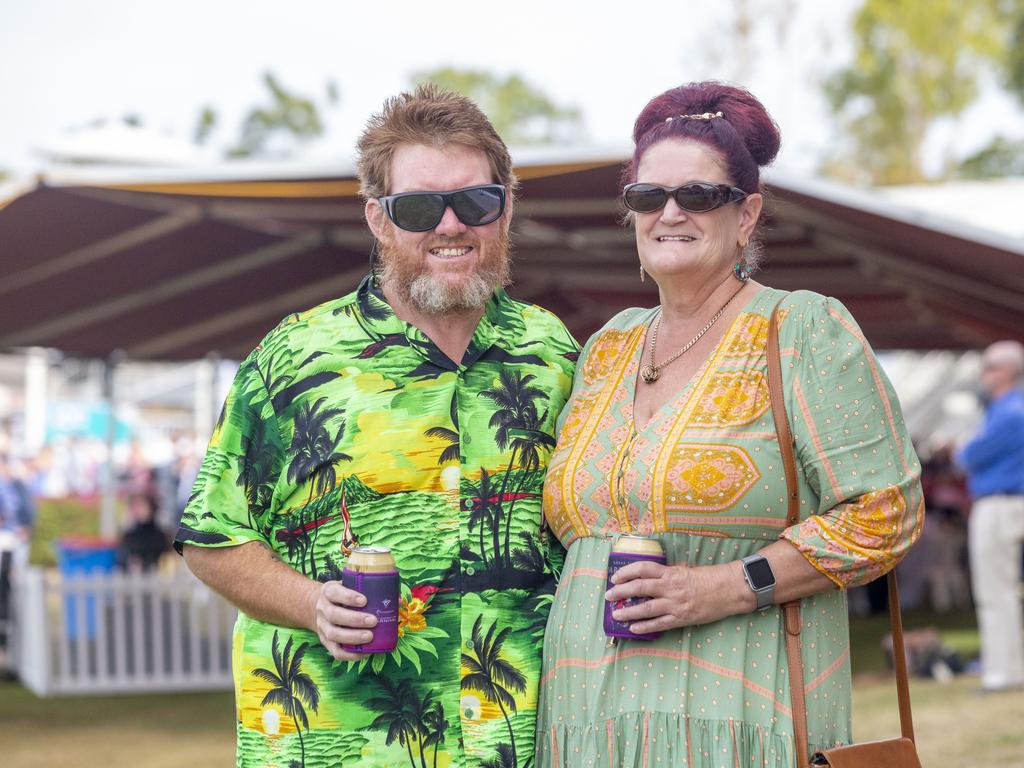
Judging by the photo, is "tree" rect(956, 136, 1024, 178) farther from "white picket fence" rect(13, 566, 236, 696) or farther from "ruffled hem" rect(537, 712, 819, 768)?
"ruffled hem" rect(537, 712, 819, 768)

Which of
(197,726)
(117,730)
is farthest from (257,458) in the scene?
(117,730)

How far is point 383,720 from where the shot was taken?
2.42 meters

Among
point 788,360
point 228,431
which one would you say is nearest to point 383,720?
point 228,431

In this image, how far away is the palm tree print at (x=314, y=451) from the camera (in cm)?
247

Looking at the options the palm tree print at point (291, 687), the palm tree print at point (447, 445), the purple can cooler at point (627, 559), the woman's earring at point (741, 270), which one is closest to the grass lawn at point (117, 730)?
the palm tree print at point (291, 687)

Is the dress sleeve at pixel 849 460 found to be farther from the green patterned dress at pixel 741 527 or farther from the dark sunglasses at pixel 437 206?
the dark sunglasses at pixel 437 206

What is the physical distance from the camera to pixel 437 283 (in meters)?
2.53

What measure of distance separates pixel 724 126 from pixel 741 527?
791 mm

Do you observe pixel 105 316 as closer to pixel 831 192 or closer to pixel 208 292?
pixel 208 292

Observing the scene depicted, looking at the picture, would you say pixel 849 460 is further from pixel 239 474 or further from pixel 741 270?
pixel 239 474

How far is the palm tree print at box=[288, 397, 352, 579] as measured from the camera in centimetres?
247

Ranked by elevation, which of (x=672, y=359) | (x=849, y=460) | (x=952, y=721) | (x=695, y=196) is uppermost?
(x=695, y=196)

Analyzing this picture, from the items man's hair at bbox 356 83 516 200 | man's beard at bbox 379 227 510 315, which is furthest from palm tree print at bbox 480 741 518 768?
man's hair at bbox 356 83 516 200

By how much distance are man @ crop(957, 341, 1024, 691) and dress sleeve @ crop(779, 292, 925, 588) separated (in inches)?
220
